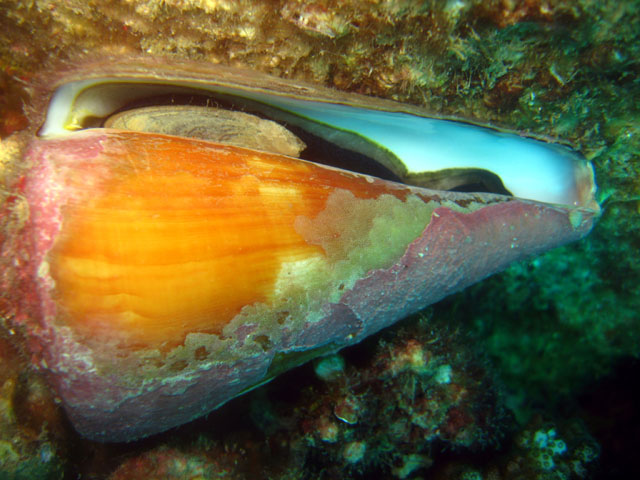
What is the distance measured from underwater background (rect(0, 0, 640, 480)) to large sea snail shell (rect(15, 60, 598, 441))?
0.16 m

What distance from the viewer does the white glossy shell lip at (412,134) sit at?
1583mm

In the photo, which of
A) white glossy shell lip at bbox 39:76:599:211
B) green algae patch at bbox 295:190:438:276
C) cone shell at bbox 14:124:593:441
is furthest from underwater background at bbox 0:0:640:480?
green algae patch at bbox 295:190:438:276

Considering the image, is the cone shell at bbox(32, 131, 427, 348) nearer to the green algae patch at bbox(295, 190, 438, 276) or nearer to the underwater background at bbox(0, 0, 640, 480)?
the green algae patch at bbox(295, 190, 438, 276)

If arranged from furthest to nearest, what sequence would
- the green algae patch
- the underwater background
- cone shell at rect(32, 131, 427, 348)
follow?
the green algae patch
the underwater background
cone shell at rect(32, 131, 427, 348)

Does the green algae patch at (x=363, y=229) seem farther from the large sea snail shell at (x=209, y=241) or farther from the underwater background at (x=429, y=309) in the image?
the underwater background at (x=429, y=309)

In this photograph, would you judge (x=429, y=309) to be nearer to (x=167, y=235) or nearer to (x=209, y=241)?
(x=209, y=241)

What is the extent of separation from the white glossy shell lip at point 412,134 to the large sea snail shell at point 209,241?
0.05 ft

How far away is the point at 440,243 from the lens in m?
1.80

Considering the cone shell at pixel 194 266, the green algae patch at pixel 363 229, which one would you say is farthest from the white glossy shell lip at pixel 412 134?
the green algae patch at pixel 363 229

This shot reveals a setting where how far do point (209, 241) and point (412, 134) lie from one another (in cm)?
160

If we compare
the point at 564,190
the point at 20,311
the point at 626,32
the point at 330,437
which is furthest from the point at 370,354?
the point at 626,32

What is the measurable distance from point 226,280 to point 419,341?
1636mm

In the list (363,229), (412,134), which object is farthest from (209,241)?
(412,134)

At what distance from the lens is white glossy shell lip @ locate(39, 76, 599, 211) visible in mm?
1583
